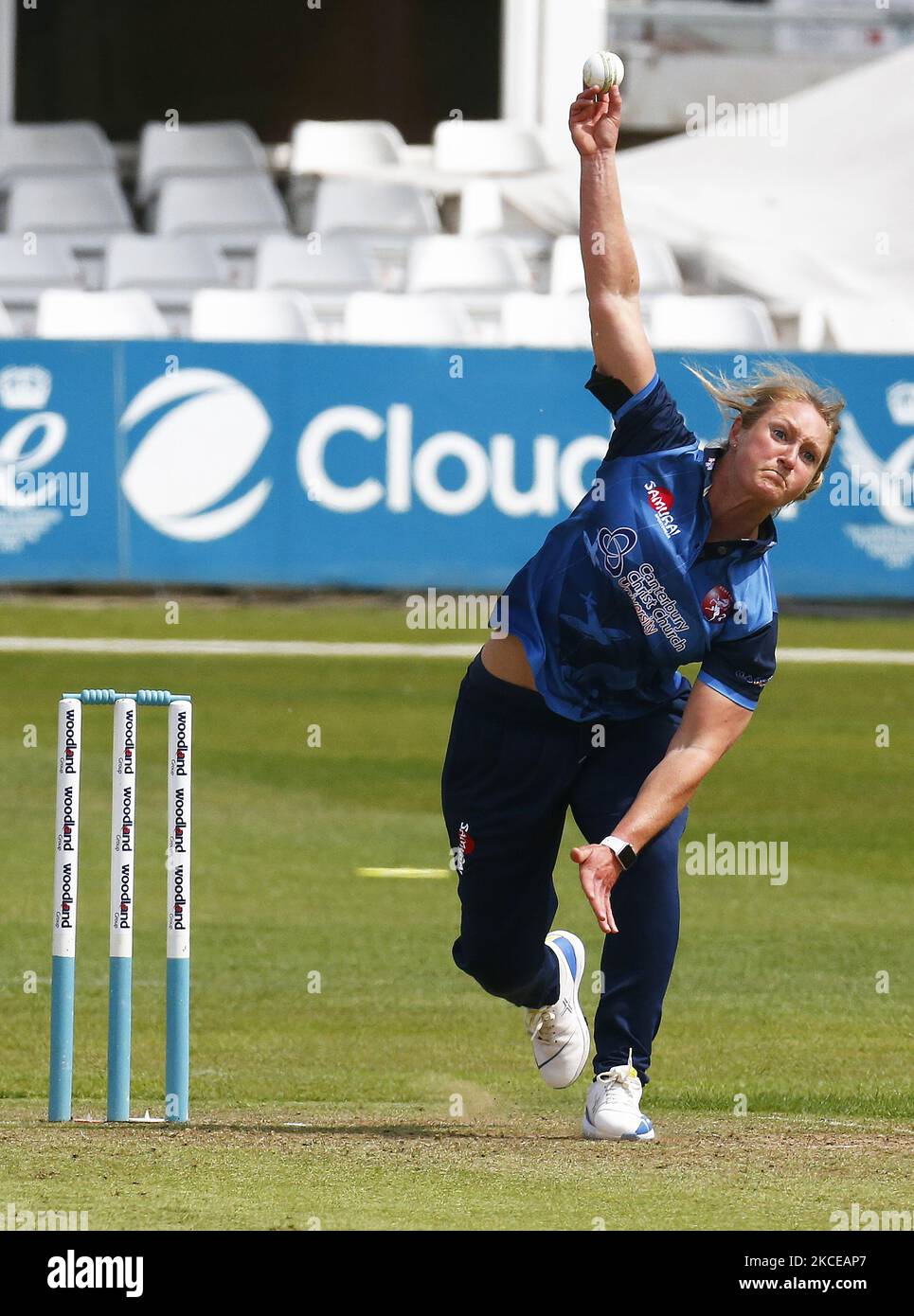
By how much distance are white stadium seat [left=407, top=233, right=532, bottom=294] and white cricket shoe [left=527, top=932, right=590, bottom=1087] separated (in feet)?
63.3

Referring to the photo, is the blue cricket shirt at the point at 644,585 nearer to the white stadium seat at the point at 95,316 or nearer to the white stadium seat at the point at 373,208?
the white stadium seat at the point at 95,316

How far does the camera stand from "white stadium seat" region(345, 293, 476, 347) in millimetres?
22969

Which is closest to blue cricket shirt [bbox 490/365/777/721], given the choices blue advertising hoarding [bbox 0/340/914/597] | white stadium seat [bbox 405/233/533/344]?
blue advertising hoarding [bbox 0/340/914/597]

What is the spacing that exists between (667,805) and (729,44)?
31740 mm

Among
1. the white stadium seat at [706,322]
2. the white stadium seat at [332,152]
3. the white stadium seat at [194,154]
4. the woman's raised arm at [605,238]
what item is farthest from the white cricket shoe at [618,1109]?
the white stadium seat at [332,152]

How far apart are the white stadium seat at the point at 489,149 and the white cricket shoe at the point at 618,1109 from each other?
79.9ft

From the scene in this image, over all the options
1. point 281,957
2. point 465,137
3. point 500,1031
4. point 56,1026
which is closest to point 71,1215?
point 56,1026

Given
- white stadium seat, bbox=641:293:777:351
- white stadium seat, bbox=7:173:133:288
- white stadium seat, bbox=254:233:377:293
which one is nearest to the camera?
white stadium seat, bbox=641:293:777:351

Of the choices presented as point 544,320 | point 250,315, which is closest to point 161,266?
point 250,315

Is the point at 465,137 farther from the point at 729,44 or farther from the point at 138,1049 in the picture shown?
the point at 138,1049

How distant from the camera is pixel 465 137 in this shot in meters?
29.5

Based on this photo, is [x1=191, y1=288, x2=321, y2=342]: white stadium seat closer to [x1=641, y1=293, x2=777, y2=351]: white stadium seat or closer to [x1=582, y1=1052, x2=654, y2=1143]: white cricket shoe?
[x1=641, y1=293, x2=777, y2=351]: white stadium seat

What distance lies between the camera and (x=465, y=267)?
25.5 m

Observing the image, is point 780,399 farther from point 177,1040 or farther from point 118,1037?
point 118,1037
